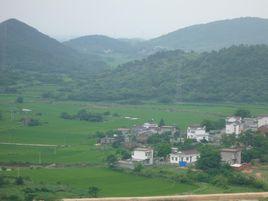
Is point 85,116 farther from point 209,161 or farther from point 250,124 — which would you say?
point 209,161

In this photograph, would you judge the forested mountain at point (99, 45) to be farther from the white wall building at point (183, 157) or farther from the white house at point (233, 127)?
the white wall building at point (183, 157)

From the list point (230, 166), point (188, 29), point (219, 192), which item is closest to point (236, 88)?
point (230, 166)

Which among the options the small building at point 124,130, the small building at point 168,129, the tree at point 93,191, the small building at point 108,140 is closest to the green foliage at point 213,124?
the small building at point 168,129

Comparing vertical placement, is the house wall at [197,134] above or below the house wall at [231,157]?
above

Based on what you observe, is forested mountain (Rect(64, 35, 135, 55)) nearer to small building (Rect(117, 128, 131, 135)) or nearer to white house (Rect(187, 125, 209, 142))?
small building (Rect(117, 128, 131, 135))

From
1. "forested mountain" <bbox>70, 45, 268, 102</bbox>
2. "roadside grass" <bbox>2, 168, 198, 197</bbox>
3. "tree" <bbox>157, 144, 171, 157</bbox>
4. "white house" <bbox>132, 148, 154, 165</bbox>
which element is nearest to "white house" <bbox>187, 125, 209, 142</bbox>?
"tree" <bbox>157, 144, 171, 157</bbox>

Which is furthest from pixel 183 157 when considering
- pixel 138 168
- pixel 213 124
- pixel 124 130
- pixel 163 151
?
pixel 213 124

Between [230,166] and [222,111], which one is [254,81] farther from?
[230,166]
